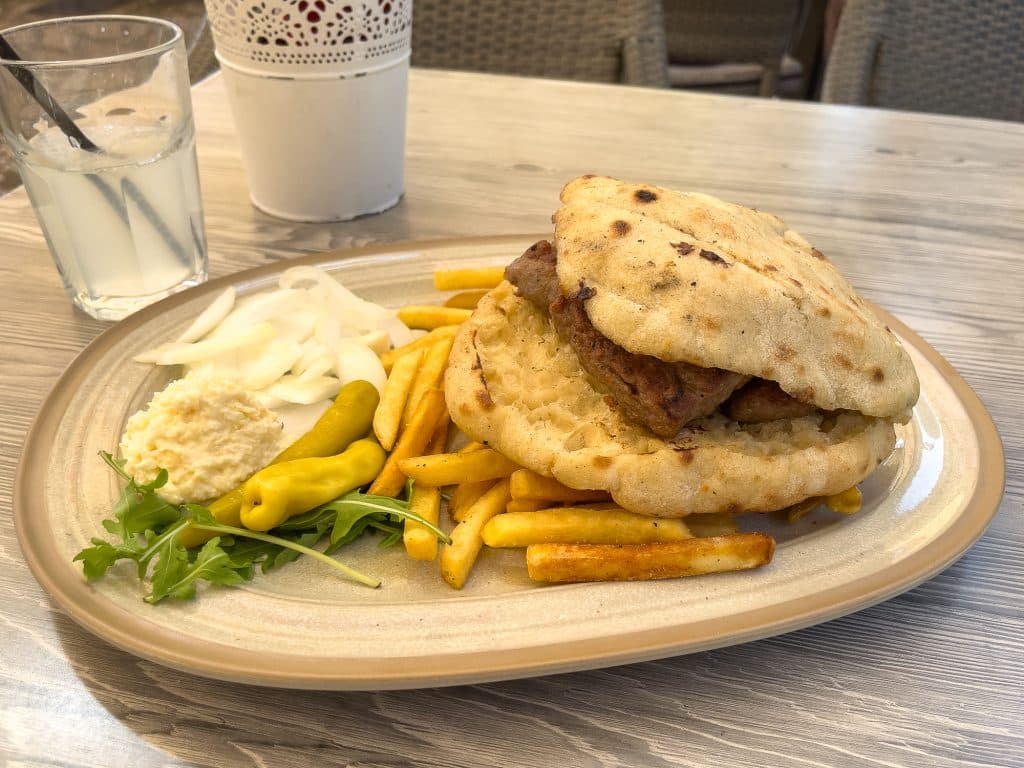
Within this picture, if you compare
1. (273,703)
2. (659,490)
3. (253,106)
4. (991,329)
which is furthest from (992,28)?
(273,703)

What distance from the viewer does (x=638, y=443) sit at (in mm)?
1747

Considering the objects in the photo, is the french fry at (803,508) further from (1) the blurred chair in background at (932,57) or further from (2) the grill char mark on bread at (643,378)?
(1) the blurred chair in background at (932,57)

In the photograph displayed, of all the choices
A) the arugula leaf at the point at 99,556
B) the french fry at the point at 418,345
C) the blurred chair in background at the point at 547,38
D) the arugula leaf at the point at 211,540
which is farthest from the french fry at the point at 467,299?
the blurred chair in background at the point at 547,38

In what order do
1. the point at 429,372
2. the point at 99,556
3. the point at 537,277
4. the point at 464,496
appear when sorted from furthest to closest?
the point at 429,372, the point at 537,277, the point at 464,496, the point at 99,556

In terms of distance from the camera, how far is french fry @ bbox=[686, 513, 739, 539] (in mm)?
1728

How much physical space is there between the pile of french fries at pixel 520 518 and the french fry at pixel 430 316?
308 mm

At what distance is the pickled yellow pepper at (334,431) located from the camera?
1.78 meters

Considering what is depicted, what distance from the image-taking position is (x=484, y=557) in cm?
176

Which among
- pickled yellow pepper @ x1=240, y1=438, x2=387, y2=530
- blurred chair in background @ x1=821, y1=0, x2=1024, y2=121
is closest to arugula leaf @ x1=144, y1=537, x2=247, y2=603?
pickled yellow pepper @ x1=240, y1=438, x2=387, y2=530

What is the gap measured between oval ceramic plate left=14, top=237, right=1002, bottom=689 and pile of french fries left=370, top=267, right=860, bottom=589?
37 millimetres

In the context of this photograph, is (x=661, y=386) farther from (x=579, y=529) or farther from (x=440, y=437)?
(x=440, y=437)

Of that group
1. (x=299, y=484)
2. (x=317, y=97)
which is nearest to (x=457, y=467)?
(x=299, y=484)

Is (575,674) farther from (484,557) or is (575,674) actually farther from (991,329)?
(991,329)

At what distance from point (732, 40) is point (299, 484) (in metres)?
7.80
